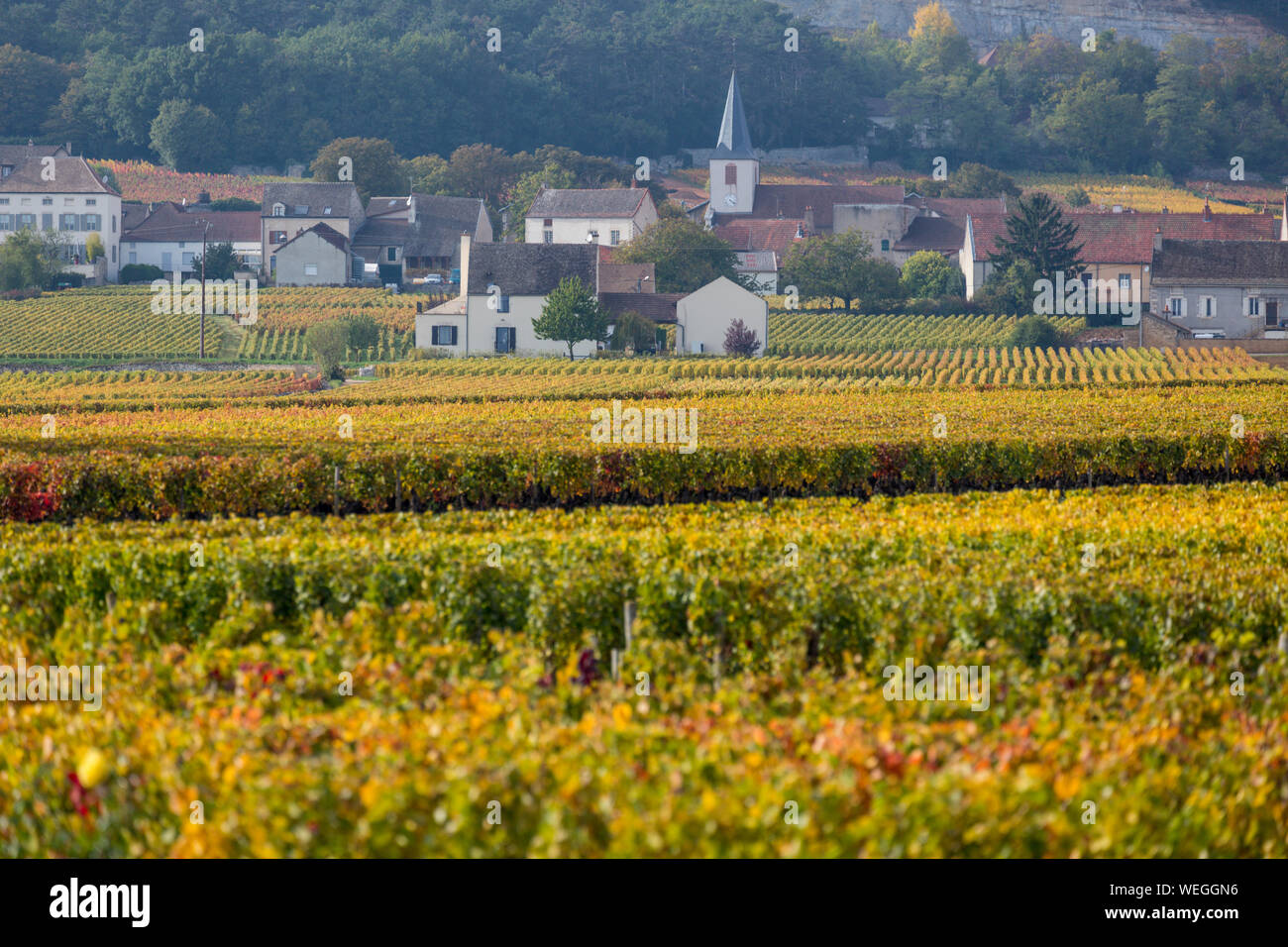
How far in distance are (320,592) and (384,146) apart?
404 feet

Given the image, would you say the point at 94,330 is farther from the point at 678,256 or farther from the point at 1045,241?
the point at 1045,241

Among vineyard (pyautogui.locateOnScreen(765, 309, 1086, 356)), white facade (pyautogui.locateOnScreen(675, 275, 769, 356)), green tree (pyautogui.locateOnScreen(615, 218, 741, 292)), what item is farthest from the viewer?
green tree (pyautogui.locateOnScreen(615, 218, 741, 292))

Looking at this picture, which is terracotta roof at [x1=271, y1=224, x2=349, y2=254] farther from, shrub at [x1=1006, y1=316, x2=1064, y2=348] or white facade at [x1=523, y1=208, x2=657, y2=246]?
shrub at [x1=1006, y1=316, x2=1064, y2=348]

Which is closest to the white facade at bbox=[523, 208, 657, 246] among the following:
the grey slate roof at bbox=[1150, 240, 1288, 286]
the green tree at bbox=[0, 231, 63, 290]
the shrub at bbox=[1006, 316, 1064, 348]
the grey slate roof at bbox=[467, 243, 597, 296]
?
the grey slate roof at bbox=[467, 243, 597, 296]

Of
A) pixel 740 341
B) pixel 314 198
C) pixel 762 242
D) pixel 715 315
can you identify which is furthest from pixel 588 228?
pixel 740 341

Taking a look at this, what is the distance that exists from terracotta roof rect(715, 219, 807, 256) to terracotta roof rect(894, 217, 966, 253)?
9.83 metres

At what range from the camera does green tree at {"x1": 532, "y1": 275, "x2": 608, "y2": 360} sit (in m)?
74.8

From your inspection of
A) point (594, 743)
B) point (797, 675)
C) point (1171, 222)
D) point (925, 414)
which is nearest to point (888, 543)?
point (797, 675)

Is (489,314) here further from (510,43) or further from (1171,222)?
(510,43)

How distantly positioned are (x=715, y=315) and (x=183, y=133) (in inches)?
3522

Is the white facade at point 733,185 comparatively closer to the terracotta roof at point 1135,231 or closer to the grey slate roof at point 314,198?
the terracotta roof at point 1135,231

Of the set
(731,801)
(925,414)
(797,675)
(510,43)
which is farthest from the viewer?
(510,43)

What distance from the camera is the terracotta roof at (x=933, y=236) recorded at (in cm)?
11694

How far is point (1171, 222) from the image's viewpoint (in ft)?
354
